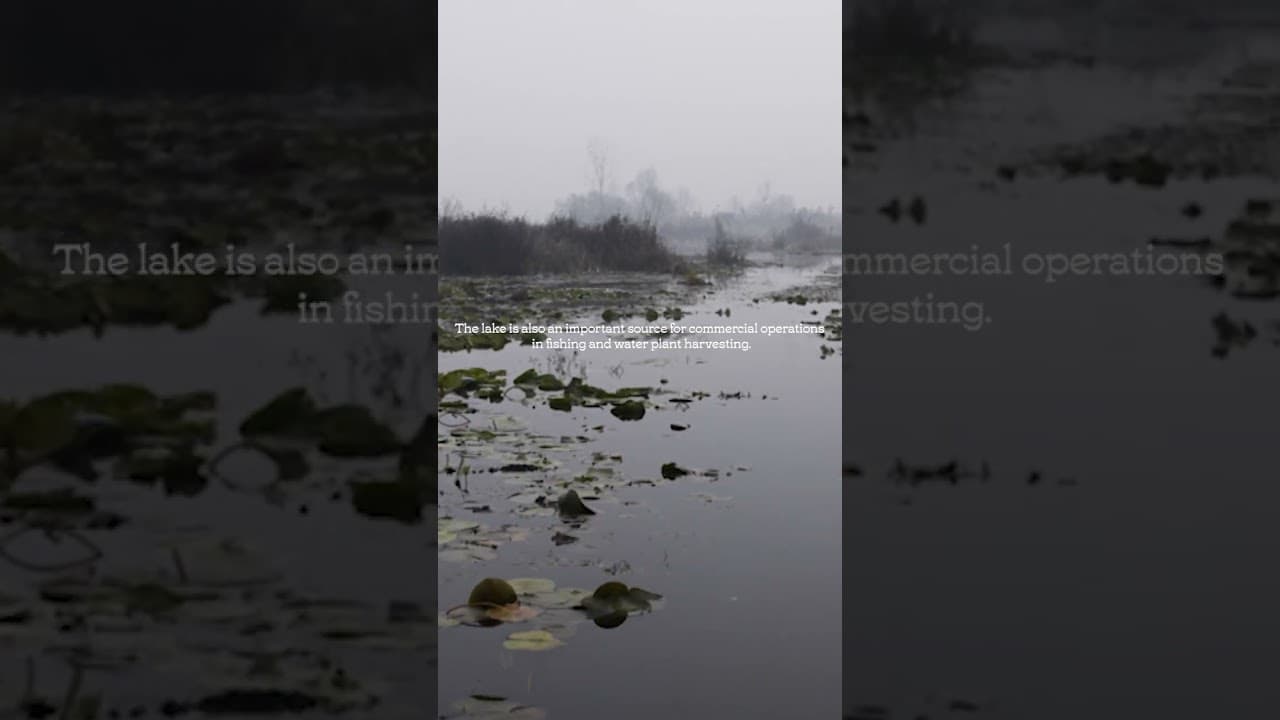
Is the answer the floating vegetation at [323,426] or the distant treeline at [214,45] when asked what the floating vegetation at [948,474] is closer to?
the floating vegetation at [323,426]

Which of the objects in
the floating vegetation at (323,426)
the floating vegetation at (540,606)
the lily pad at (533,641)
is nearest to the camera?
the floating vegetation at (323,426)

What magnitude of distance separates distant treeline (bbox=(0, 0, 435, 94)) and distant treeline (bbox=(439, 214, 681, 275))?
9259 millimetres

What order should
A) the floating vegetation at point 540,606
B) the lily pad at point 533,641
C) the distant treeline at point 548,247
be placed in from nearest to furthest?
the lily pad at point 533,641 → the floating vegetation at point 540,606 → the distant treeline at point 548,247

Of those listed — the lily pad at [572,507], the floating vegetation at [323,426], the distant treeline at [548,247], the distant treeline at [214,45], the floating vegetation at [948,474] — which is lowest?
the lily pad at [572,507]

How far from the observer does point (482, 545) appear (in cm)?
286

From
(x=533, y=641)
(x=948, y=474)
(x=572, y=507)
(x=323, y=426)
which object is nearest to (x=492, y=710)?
(x=533, y=641)

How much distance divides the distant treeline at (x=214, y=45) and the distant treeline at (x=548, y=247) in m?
9.26

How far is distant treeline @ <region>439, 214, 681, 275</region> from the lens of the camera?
11.6 metres

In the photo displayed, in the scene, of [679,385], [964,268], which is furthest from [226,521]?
[679,385]

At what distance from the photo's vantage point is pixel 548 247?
39.5 ft

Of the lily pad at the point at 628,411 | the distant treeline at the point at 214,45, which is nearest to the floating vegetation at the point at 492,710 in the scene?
the distant treeline at the point at 214,45

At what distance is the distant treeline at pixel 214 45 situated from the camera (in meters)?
1.93

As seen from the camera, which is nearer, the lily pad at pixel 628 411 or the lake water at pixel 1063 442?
the lake water at pixel 1063 442

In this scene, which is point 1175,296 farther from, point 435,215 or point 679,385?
point 679,385
